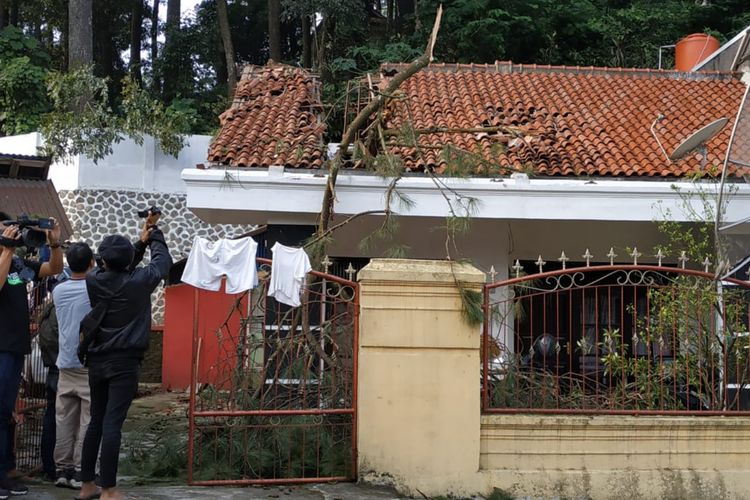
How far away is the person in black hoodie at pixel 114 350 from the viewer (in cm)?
549

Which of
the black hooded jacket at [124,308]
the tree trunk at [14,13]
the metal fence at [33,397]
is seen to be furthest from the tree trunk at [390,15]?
the black hooded jacket at [124,308]

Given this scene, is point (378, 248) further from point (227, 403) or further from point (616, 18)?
point (616, 18)

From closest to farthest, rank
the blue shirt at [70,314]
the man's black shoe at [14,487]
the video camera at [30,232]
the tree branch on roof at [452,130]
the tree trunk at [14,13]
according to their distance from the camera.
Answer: the video camera at [30,232] → the man's black shoe at [14,487] → the blue shirt at [70,314] → the tree branch on roof at [452,130] → the tree trunk at [14,13]

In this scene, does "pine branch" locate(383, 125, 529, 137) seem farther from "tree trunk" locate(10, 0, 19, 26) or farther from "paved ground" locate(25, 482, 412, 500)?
"tree trunk" locate(10, 0, 19, 26)

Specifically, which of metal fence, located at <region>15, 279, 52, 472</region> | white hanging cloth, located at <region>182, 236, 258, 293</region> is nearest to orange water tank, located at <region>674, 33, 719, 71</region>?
white hanging cloth, located at <region>182, 236, 258, 293</region>

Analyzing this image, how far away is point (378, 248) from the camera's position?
10.9 metres

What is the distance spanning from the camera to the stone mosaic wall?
58.2 feet

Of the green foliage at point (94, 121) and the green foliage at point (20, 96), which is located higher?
the green foliage at point (20, 96)

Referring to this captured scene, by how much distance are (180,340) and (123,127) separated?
195 inches

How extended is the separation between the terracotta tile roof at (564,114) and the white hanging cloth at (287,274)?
3.05 m

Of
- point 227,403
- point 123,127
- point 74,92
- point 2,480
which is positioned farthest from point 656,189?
point 74,92

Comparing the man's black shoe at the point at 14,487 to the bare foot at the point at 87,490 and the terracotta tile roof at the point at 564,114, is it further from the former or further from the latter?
the terracotta tile roof at the point at 564,114

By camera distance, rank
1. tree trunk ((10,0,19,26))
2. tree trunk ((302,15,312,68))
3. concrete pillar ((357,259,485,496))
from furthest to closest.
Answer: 1. tree trunk ((10,0,19,26))
2. tree trunk ((302,15,312,68))
3. concrete pillar ((357,259,485,496))

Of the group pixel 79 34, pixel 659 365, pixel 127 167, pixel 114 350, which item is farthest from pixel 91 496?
pixel 79 34
